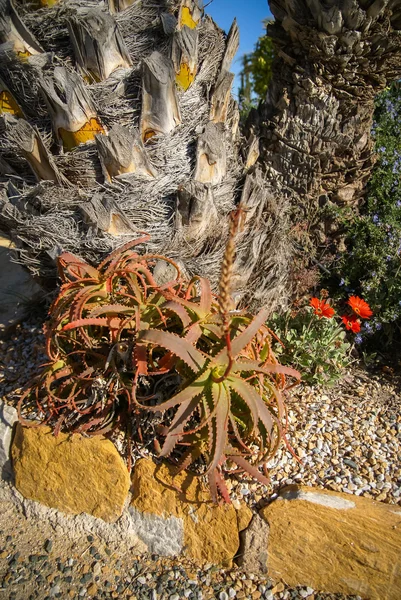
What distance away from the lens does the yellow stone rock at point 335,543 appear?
6.23 feet

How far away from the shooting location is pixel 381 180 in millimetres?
3176

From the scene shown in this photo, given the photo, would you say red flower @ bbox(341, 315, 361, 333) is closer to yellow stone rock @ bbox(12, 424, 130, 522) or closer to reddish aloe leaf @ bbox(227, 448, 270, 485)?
reddish aloe leaf @ bbox(227, 448, 270, 485)

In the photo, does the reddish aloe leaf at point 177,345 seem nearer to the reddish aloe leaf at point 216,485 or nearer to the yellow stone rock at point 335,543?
the reddish aloe leaf at point 216,485

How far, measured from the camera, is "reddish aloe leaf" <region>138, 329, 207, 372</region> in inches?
68.0

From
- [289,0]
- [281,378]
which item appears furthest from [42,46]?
[281,378]

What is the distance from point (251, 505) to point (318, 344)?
3.06ft

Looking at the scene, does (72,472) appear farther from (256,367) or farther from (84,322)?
(256,367)

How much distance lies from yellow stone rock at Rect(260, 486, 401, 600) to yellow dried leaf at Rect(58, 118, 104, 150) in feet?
6.31

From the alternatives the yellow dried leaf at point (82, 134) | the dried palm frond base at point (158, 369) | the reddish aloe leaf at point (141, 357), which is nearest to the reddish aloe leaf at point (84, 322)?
the dried palm frond base at point (158, 369)

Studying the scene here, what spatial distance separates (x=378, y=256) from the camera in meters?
2.92

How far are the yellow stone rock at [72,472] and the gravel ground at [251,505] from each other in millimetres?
163

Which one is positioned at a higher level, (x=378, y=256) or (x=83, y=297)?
(x=378, y=256)

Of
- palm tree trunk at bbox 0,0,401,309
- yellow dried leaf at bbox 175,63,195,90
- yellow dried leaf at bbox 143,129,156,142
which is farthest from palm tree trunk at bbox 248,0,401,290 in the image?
yellow dried leaf at bbox 143,129,156,142

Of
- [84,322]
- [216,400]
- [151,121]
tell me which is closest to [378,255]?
[151,121]
